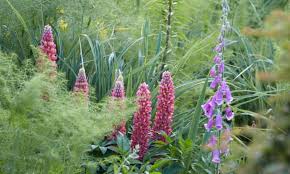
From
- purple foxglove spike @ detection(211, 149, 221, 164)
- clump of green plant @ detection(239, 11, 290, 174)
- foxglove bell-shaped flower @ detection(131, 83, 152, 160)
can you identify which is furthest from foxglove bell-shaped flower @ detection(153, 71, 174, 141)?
clump of green plant @ detection(239, 11, 290, 174)

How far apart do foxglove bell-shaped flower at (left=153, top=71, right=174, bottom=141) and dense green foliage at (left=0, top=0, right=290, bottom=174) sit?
0.37 feet

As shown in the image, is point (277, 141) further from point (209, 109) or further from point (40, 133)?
point (209, 109)

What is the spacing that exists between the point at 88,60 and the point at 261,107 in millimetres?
1395

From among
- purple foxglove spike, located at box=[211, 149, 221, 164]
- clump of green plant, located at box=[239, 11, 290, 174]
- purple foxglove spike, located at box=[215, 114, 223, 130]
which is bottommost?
purple foxglove spike, located at box=[211, 149, 221, 164]

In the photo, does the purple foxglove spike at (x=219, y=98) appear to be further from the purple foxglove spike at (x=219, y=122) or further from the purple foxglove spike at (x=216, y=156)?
the purple foxglove spike at (x=216, y=156)

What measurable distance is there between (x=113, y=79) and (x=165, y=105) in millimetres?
954

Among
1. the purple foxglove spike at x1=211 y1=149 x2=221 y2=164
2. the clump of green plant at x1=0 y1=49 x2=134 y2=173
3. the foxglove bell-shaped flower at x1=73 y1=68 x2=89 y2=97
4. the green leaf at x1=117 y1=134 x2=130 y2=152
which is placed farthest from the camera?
the foxglove bell-shaped flower at x1=73 y1=68 x2=89 y2=97

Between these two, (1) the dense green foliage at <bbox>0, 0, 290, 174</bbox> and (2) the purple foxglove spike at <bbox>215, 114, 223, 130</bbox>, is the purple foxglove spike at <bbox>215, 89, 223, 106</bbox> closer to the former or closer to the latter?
(2) the purple foxglove spike at <bbox>215, 114, 223, 130</bbox>

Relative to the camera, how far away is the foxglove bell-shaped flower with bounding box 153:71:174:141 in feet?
13.2

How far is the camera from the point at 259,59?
5.49m

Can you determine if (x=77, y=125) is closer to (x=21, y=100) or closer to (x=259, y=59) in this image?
(x=21, y=100)

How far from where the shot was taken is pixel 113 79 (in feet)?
16.2

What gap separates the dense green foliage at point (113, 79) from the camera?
3221mm

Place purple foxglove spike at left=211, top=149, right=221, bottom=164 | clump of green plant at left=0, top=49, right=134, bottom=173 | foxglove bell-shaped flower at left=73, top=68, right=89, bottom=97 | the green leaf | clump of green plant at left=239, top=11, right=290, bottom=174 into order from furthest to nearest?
foxglove bell-shaped flower at left=73, top=68, right=89, bottom=97 < the green leaf < purple foxglove spike at left=211, top=149, right=221, bottom=164 < clump of green plant at left=0, top=49, right=134, bottom=173 < clump of green plant at left=239, top=11, right=290, bottom=174
